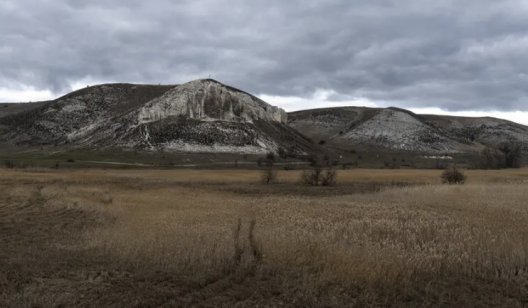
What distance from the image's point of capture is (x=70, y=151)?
142125 millimetres

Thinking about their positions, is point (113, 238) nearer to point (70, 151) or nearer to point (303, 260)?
point (303, 260)

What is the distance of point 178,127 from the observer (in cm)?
15962

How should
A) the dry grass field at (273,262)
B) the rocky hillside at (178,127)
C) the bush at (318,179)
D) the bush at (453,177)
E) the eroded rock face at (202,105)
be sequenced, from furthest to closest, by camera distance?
1. the eroded rock face at (202,105)
2. the rocky hillside at (178,127)
3. the bush at (318,179)
4. the bush at (453,177)
5. the dry grass field at (273,262)

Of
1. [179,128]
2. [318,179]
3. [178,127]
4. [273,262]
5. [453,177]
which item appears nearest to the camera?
[273,262]

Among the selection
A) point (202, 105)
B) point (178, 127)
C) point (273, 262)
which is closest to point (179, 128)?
point (178, 127)

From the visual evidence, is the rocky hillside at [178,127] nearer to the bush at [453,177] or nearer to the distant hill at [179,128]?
the distant hill at [179,128]

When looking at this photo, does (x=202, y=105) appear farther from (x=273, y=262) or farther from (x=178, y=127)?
(x=273, y=262)

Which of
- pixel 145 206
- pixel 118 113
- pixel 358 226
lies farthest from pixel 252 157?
pixel 358 226

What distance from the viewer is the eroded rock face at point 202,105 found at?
169375mm

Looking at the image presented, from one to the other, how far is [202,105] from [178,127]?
19.6 meters

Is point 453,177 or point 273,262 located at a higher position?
point 453,177

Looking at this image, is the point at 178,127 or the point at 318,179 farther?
the point at 178,127

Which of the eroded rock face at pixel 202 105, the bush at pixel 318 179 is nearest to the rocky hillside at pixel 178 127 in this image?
the eroded rock face at pixel 202 105

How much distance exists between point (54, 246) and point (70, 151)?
137 meters
